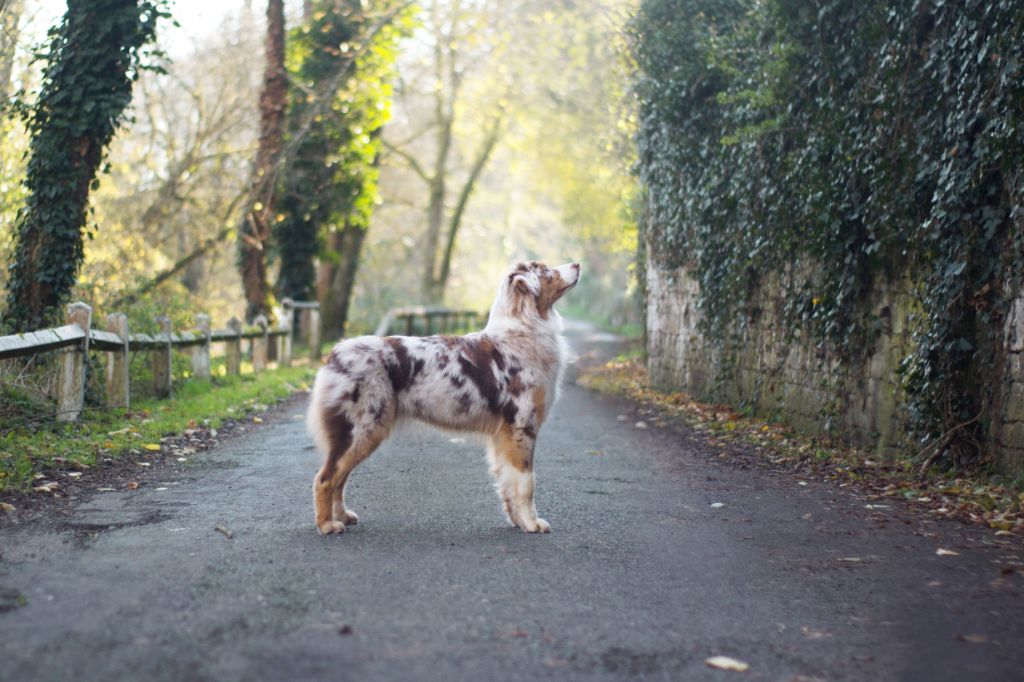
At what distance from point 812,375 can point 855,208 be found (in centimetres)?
218

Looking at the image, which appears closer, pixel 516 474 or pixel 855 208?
pixel 516 474

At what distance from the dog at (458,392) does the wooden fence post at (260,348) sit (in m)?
12.0

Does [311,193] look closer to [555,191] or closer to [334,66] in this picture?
[334,66]

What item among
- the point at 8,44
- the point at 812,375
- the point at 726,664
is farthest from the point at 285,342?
the point at 726,664

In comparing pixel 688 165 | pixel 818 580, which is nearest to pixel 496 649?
pixel 818 580

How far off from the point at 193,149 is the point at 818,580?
2054 cm

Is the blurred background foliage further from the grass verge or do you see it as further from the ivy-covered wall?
the grass verge

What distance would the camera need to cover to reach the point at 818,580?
5328 millimetres

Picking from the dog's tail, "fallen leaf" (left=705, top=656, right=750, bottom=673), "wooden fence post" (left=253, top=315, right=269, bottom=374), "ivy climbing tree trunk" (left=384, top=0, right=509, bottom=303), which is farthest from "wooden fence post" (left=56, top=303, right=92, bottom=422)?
"ivy climbing tree trunk" (left=384, top=0, right=509, bottom=303)

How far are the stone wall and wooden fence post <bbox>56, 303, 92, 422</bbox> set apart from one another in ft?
25.5

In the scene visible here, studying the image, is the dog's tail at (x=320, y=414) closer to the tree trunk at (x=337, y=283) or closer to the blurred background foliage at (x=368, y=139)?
the blurred background foliage at (x=368, y=139)

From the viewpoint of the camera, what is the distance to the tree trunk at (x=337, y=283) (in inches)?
1086

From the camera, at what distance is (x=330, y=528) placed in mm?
6160

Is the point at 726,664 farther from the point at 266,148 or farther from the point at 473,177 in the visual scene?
the point at 473,177
